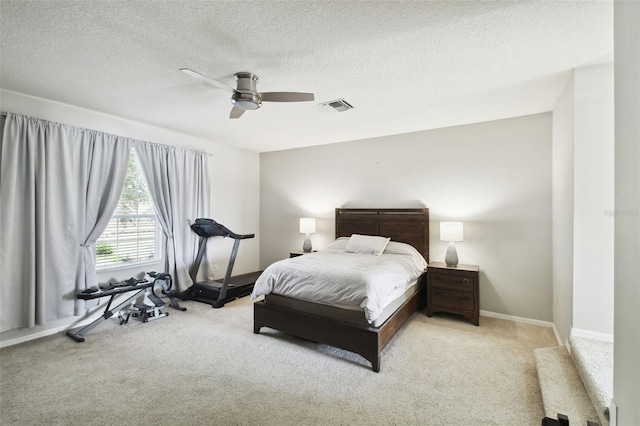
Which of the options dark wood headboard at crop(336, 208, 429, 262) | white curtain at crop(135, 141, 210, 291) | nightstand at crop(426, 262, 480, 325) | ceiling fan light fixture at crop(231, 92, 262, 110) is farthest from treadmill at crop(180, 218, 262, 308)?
nightstand at crop(426, 262, 480, 325)

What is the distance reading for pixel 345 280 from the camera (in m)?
2.72

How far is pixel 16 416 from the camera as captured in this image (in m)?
1.92

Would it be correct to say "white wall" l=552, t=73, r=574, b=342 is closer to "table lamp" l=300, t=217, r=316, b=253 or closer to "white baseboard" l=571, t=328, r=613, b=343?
"white baseboard" l=571, t=328, r=613, b=343

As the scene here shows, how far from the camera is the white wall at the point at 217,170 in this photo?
3.21 m

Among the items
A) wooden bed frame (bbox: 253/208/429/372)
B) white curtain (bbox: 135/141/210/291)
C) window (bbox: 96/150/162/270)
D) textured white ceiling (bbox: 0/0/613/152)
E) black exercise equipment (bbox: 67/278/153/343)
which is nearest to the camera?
textured white ceiling (bbox: 0/0/613/152)

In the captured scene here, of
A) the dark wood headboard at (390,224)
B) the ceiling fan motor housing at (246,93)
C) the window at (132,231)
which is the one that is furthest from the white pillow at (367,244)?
the window at (132,231)

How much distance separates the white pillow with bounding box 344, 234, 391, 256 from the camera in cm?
401

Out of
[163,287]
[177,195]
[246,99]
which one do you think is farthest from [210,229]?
[246,99]

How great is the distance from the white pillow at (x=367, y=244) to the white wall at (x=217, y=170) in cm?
241

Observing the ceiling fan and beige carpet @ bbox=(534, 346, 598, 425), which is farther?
the ceiling fan

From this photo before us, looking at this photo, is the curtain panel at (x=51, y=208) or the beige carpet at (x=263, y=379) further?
the curtain panel at (x=51, y=208)

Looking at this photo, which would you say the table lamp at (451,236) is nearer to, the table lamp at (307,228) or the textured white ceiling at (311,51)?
the textured white ceiling at (311,51)

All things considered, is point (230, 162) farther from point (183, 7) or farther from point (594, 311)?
point (594, 311)

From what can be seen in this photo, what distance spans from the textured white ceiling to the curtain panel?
0.49 m
